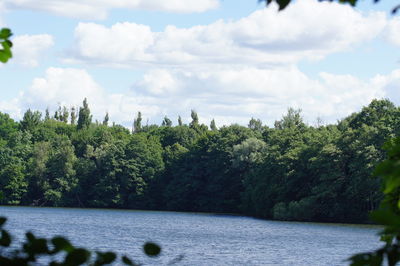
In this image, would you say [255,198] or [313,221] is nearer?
[313,221]

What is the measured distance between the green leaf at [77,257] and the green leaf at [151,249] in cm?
24

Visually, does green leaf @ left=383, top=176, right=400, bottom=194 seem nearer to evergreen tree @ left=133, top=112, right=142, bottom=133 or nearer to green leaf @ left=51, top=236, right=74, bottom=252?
green leaf @ left=51, top=236, right=74, bottom=252

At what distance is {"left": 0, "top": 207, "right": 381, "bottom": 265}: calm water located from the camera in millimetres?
33594

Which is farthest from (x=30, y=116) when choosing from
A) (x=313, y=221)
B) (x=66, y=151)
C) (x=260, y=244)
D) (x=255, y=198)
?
(x=260, y=244)

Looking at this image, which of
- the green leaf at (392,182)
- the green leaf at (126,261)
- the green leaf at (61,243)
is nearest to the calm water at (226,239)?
the green leaf at (126,261)

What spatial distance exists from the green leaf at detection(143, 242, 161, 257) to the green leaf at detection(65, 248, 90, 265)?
0.24 m

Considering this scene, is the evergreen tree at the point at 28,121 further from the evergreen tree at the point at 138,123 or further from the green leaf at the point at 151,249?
Result: the green leaf at the point at 151,249

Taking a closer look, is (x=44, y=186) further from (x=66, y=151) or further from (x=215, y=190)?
(x=215, y=190)

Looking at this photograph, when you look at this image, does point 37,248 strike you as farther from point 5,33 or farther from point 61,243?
point 5,33

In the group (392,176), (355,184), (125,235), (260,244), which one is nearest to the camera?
(392,176)

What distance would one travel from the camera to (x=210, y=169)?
269 ft

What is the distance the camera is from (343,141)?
198 feet

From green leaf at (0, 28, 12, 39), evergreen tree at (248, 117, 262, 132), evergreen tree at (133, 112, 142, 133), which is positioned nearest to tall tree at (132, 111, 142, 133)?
evergreen tree at (133, 112, 142, 133)

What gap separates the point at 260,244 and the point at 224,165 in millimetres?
40364
